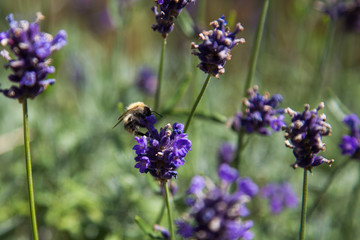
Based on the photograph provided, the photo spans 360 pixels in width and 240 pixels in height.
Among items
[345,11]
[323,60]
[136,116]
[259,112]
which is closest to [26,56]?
[136,116]

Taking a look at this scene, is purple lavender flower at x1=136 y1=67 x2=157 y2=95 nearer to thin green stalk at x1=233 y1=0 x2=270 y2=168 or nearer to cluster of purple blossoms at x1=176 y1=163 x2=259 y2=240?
thin green stalk at x1=233 y1=0 x2=270 y2=168

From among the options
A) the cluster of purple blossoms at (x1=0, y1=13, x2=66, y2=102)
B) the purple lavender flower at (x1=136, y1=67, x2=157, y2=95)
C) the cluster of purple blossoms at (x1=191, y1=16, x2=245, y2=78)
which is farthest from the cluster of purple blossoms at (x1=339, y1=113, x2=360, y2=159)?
the purple lavender flower at (x1=136, y1=67, x2=157, y2=95)

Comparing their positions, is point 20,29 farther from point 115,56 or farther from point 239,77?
point 239,77

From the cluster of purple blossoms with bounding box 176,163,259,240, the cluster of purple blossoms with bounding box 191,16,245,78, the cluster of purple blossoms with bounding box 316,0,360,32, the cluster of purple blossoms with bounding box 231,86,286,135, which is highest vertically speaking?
the cluster of purple blossoms with bounding box 316,0,360,32

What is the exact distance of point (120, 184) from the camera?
117 inches

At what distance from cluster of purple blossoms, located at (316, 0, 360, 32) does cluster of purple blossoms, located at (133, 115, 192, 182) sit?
6.91 feet

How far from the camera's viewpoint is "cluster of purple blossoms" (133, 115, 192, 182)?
5.41 feet

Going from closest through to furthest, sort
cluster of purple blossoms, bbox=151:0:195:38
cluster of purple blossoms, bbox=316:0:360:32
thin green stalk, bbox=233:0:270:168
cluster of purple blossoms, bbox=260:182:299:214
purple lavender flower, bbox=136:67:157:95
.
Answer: cluster of purple blossoms, bbox=151:0:195:38 < thin green stalk, bbox=233:0:270:168 < cluster of purple blossoms, bbox=260:182:299:214 < cluster of purple blossoms, bbox=316:0:360:32 < purple lavender flower, bbox=136:67:157:95

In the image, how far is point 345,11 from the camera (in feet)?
11.3

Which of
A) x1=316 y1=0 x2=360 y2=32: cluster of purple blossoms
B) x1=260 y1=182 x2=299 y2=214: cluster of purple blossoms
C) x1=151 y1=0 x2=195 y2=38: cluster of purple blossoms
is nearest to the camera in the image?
x1=151 y1=0 x2=195 y2=38: cluster of purple blossoms

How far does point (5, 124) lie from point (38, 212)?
93 centimetres

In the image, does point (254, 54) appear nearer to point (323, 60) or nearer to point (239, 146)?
point (239, 146)

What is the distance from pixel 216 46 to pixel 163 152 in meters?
0.49

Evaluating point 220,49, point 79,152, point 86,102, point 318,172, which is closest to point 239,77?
point 318,172
